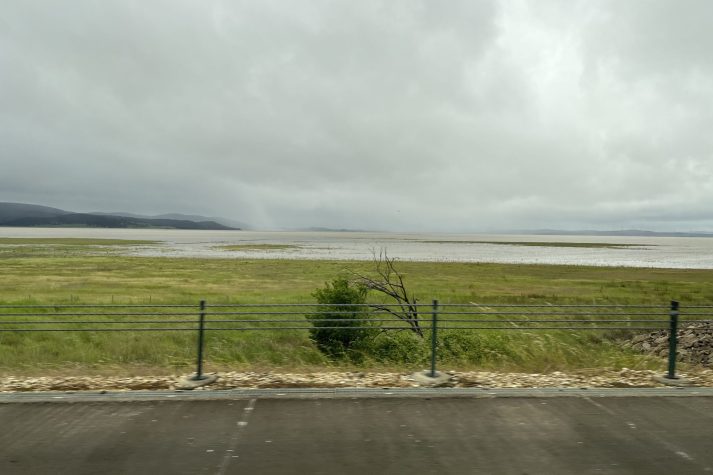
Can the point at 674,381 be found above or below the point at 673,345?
below

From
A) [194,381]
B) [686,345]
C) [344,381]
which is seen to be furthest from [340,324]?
[686,345]

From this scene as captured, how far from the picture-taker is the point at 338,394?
6398 millimetres

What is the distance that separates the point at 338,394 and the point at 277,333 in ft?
35.6

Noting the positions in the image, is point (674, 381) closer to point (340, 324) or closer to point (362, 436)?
point (362, 436)

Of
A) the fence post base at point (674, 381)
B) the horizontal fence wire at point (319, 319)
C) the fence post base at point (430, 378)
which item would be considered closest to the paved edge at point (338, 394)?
the fence post base at point (674, 381)

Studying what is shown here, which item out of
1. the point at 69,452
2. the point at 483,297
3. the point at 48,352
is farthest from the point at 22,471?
the point at 483,297

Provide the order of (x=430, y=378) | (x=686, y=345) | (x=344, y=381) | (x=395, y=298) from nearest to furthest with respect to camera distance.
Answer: (x=344, y=381)
(x=430, y=378)
(x=686, y=345)
(x=395, y=298)

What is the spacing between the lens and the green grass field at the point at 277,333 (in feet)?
32.0

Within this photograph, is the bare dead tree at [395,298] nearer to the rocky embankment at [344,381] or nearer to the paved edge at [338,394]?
the rocky embankment at [344,381]

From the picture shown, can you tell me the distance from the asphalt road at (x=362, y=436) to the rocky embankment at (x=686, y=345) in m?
10.5

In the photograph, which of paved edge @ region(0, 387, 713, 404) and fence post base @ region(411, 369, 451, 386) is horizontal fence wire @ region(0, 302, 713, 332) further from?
paved edge @ region(0, 387, 713, 404)

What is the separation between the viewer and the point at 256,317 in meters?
20.6

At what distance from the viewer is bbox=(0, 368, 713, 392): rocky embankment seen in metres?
6.78

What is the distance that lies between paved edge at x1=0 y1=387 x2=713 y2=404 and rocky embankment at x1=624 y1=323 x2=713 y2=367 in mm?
9804
